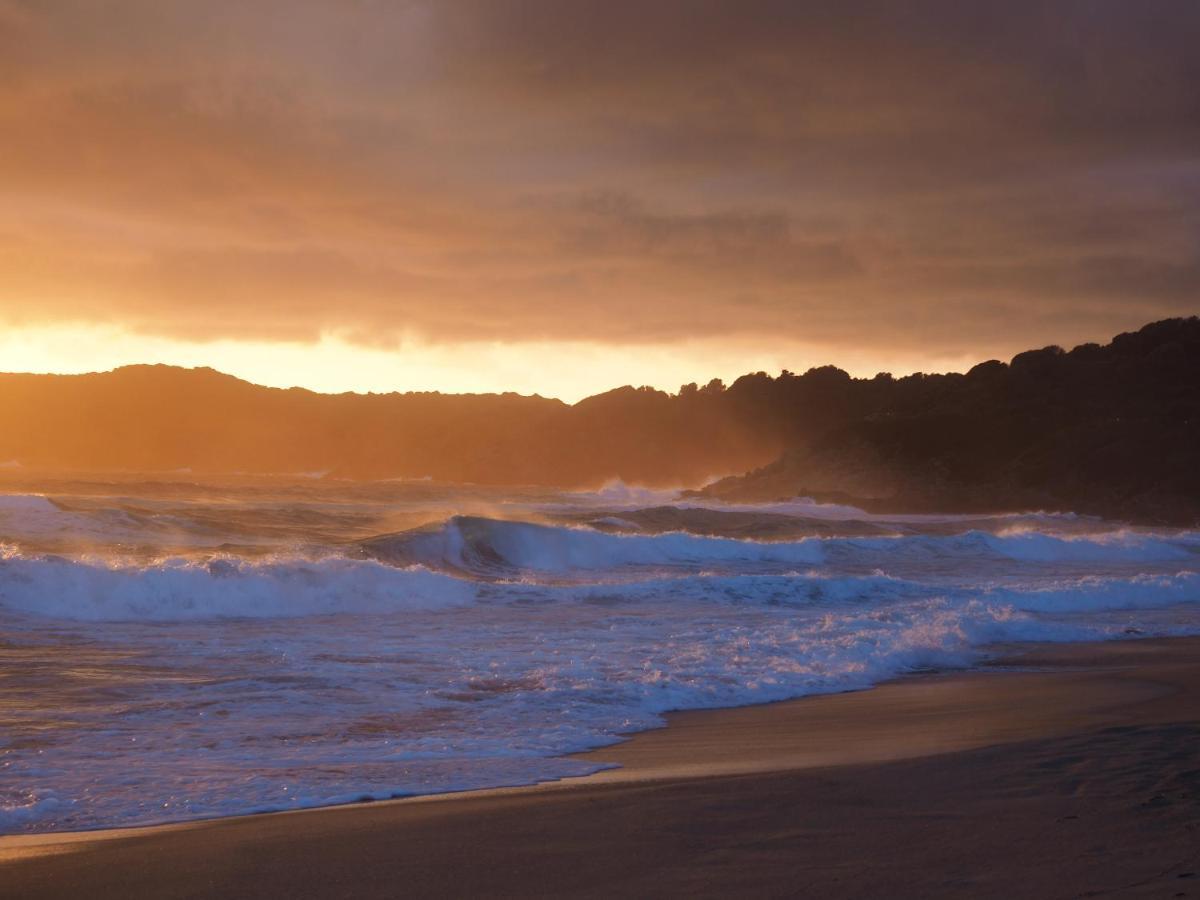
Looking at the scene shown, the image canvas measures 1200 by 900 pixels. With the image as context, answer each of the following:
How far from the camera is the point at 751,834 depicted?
477 centimetres

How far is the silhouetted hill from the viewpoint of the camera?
5684cm

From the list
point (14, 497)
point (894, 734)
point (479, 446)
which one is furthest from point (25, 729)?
point (479, 446)

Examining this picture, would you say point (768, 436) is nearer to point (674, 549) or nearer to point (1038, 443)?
point (1038, 443)

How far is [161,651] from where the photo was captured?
11.0 m

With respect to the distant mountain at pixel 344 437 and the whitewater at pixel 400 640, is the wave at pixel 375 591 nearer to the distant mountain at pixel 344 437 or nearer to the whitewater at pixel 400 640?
the whitewater at pixel 400 640

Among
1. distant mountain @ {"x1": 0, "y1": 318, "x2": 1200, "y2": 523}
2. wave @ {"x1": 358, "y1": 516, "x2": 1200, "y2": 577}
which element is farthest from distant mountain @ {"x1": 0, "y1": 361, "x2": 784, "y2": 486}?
wave @ {"x1": 358, "y1": 516, "x2": 1200, "y2": 577}

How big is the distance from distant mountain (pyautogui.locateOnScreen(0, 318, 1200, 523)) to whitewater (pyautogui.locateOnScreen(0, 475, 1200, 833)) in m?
32.9

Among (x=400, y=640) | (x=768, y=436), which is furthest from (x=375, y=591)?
(x=768, y=436)

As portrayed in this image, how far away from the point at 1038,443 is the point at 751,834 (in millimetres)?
65897

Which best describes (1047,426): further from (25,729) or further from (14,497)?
(25,729)

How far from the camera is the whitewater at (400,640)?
6.45 meters

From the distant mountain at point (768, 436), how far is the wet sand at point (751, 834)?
50977 mm

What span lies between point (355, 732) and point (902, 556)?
24101 millimetres

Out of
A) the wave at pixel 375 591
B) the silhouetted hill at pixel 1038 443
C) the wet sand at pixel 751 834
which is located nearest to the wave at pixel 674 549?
the wave at pixel 375 591
